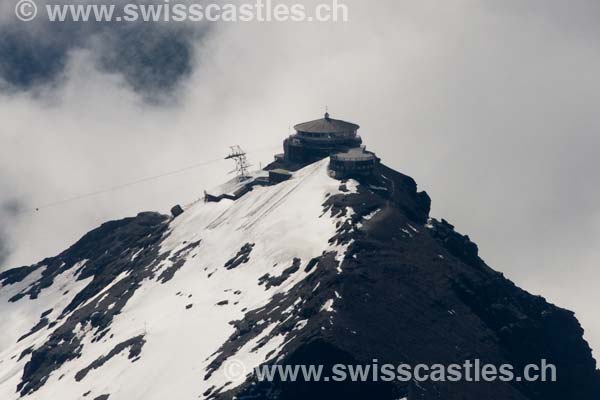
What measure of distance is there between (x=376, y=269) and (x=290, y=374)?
3485 centimetres

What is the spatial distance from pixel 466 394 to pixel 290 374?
29.6 m

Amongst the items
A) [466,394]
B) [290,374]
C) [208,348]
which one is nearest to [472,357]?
[466,394]

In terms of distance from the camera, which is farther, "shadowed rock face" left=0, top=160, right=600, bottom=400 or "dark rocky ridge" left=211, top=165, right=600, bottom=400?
"shadowed rock face" left=0, top=160, right=600, bottom=400

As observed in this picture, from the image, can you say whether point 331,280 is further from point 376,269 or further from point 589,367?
point 589,367

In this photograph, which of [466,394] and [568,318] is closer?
[466,394]

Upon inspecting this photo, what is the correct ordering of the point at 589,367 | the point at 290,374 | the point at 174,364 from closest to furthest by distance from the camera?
1. the point at 290,374
2. the point at 174,364
3. the point at 589,367

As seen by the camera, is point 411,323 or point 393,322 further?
point 411,323

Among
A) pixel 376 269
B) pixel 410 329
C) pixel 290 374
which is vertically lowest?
pixel 290 374

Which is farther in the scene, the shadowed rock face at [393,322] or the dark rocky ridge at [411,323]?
the shadowed rock face at [393,322]

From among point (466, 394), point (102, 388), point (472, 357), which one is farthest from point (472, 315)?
point (102, 388)

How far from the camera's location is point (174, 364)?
559ft

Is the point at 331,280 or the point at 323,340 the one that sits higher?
the point at 331,280

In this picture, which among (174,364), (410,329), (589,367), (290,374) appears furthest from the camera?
(589,367)

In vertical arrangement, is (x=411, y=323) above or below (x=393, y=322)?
above
